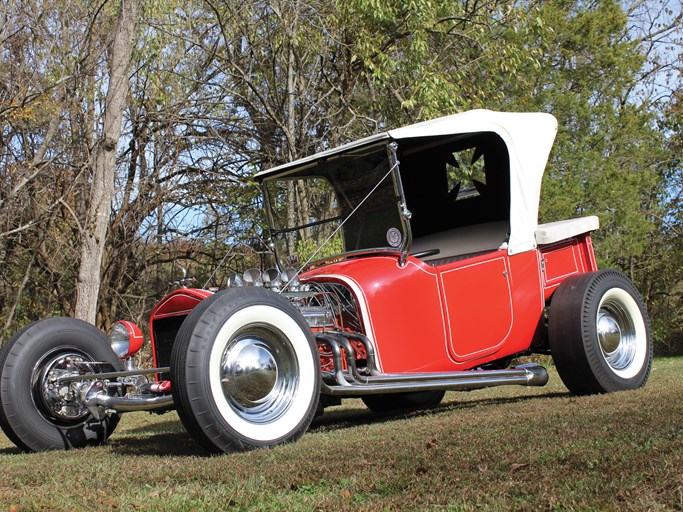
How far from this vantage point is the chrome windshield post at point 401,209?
21.0 ft

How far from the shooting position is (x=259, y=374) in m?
5.22

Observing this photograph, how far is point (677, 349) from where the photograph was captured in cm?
2311

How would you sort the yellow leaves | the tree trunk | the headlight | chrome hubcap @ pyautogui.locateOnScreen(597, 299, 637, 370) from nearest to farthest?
the headlight < chrome hubcap @ pyautogui.locateOnScreen(597, 299, 637, 370) < the tree trunk < the yellow leaves

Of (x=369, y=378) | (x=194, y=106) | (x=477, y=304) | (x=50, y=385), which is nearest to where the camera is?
(x=369, y=378)

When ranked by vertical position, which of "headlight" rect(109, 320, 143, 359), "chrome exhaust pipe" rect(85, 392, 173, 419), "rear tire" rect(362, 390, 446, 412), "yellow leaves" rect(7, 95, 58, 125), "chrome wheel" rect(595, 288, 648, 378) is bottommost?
"rear tire" rect(362, 390, 446, 412)

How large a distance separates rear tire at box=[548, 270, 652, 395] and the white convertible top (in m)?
0.62

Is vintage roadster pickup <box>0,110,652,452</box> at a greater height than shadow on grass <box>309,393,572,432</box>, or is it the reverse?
vintage roadster pickup <box>0,110,652,452</box>

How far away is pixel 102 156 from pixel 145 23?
3064 mm

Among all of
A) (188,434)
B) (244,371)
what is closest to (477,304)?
(244,371)

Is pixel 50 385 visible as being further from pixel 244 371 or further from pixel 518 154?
pixel 518 154

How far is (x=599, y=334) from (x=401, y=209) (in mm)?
2149

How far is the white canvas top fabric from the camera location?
741 centimetres

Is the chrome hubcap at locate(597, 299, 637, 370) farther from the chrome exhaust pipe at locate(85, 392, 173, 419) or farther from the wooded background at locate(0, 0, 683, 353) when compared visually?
the wooded background at locate(0, 0, 683, 353)

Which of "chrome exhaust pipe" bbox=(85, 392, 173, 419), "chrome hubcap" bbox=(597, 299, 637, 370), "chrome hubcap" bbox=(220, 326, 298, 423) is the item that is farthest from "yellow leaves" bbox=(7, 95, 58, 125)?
"chrome hubcap" bbox=(597, 299, 637, 370)
